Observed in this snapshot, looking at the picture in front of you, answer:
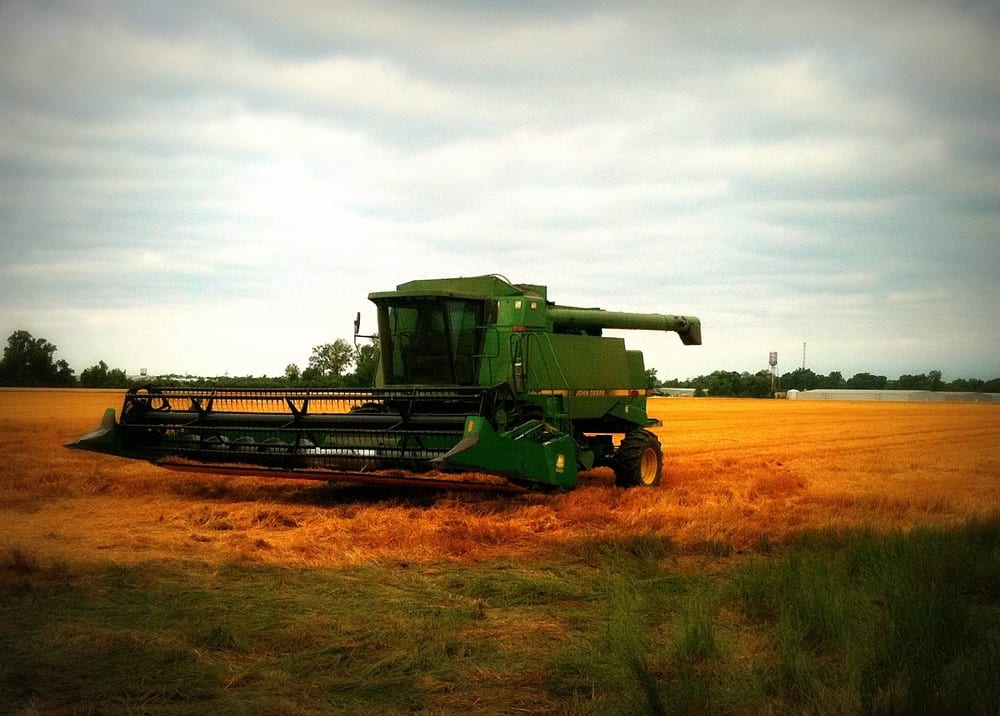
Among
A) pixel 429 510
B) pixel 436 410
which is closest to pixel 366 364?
pixel 436 410

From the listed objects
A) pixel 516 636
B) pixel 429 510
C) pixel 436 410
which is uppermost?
pixel 436 410

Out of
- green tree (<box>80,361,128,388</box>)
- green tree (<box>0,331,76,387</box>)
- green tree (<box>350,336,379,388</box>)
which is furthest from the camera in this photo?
green tree (<box>80,361,128,388</box>)

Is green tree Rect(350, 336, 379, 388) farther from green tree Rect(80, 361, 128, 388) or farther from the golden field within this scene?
green tree Rect(80, 361, 128, 388)

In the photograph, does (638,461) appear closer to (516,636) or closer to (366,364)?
(366,364)

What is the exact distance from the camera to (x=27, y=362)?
25328 mm

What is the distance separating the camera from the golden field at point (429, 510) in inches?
328

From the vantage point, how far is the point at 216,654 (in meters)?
5.07

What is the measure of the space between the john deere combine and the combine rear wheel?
20 millimetres

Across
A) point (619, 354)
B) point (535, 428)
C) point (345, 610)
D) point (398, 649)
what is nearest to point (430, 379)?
point (535, 428)

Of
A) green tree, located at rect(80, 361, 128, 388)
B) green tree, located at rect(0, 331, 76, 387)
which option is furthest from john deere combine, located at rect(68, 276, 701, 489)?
green tree, located at rect(80, 361, 128, 388)

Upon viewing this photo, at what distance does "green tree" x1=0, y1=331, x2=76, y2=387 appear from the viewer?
896 inches

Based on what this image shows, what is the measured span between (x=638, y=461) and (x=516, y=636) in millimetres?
7392

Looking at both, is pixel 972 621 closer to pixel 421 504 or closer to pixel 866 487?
pixel 421 504

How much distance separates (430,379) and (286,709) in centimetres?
783
